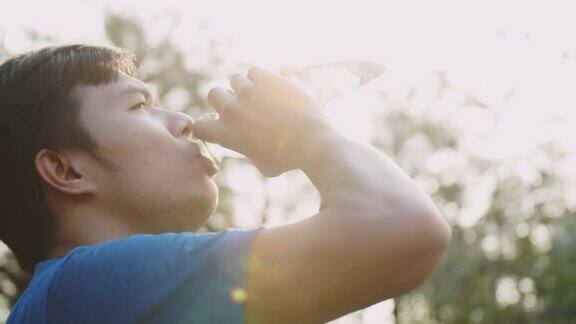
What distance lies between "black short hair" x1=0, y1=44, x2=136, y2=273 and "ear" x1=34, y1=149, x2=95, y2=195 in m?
0.03

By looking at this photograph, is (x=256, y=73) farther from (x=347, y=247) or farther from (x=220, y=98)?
(x=347, y=247)

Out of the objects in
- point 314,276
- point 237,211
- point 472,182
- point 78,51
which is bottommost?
point 472,182

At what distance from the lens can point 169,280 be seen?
74.1 inches

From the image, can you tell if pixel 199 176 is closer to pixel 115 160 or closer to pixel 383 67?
pixel 115 160

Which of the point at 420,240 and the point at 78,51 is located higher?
the point at 78,51

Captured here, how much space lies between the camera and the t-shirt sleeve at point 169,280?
6.15 feet

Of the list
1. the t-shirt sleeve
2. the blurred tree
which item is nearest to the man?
the t-shirt sleeve

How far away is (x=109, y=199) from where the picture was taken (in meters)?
2.37

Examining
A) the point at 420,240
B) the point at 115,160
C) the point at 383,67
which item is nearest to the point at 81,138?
the point at 115,160

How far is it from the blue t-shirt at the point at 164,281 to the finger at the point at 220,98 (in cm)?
36

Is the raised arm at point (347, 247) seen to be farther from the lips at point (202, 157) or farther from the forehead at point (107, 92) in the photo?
the forehead at point (107, 92)

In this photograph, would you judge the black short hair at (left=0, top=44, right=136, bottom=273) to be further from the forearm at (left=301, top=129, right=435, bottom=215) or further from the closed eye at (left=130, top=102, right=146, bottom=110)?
the forearm at (left=301, top=129, right=435, bottom=215)

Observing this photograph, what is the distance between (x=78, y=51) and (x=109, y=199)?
53 cm

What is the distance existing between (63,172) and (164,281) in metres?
0.69
